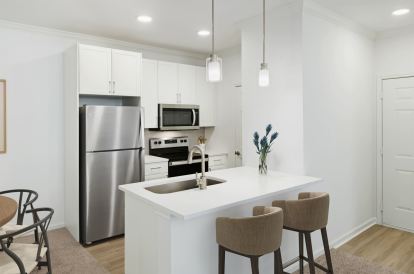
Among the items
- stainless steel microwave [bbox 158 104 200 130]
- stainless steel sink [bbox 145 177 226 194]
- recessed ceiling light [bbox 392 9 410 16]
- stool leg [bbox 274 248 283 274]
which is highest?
recessed ceiling light [bbox 392 9 410 16]

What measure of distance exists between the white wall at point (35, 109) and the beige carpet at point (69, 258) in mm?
437

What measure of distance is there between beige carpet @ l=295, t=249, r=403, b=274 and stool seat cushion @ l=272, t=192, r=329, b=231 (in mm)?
850

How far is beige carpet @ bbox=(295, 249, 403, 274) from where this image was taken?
112 inches

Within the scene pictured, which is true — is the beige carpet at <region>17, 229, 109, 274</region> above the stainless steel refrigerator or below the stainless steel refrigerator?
below

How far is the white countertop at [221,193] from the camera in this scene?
1.87 meters

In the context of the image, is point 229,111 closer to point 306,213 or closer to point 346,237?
point 346,237

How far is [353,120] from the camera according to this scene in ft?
11.9

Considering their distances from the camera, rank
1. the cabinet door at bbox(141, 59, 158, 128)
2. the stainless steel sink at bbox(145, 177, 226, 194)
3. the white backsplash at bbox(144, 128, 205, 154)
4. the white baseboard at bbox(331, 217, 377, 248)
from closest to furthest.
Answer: the stainless steel sink at bbox(145, 177, 226, 194)
the white baseboard at bbox(331, 217, 377, 248)
the cabinet door at bbox(141, 59, 158, 128)
the white backsplash at bbox(144, 128, 205, 154)

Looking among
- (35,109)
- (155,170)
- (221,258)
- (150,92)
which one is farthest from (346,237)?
(35,109)

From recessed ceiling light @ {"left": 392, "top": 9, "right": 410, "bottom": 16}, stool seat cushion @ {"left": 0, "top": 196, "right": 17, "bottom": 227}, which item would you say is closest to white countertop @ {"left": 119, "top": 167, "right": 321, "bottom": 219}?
stool seat cushion @ {"left": 0, "top": 196, "right": 17, "bottom": 227}

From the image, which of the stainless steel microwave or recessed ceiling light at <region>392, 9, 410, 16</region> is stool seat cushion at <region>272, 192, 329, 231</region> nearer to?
recessed ceiling light at <region>392, 9, 410, 16</region>

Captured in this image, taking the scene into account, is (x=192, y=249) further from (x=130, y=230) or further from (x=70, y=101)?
(x=70, y=101)

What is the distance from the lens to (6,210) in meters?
2.16

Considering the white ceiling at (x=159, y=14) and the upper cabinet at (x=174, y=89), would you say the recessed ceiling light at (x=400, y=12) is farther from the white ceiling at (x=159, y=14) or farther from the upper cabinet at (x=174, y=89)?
the upper cabinet at (x=174, y=89)
